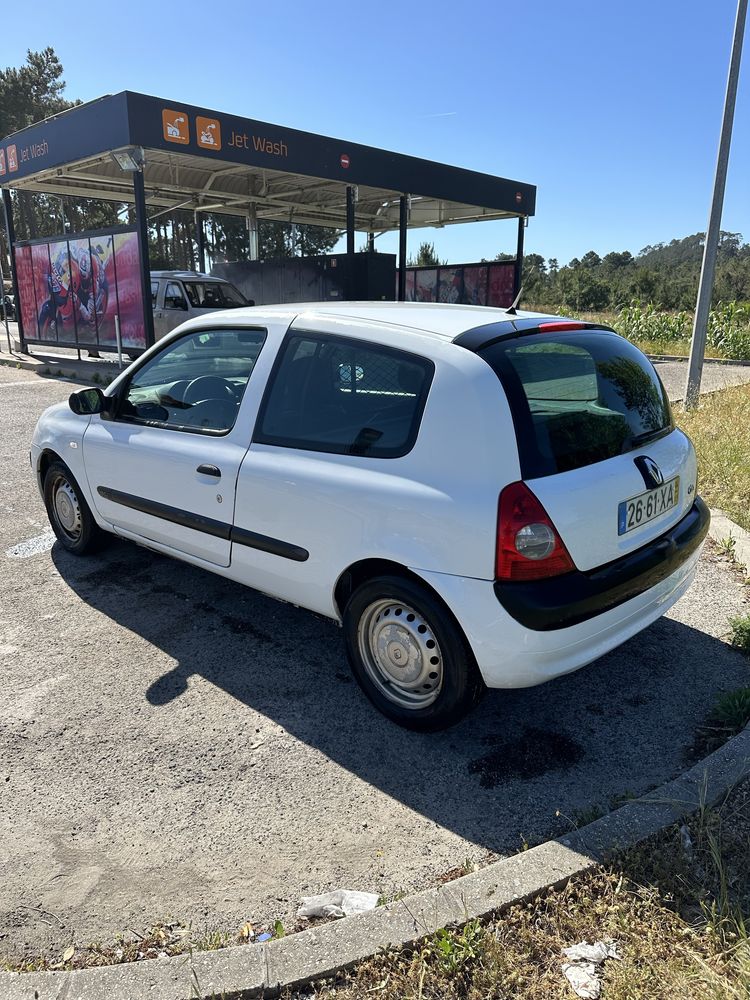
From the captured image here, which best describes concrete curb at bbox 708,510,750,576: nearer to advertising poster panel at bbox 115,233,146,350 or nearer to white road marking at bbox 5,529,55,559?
white road marking at bbox 5,529,55,559

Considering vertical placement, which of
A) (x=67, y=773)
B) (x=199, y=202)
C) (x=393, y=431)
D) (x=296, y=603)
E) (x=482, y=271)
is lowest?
(x=67, y=773)

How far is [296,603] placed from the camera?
3332 mm

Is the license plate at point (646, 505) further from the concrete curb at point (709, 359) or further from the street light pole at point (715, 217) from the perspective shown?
the concrete curb at point (709, 359)

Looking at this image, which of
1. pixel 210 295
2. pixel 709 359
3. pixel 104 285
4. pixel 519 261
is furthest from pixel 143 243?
pixel 709 359

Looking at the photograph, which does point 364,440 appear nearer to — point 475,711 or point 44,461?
point 475,711

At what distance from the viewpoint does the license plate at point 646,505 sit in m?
2.81

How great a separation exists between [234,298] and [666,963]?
1647 centimetres

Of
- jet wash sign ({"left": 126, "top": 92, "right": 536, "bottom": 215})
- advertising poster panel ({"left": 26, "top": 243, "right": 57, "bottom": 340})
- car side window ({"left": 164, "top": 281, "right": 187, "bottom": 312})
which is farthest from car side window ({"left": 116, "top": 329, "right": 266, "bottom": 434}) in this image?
advertising poster panel ({"left": 26, "top": 243, "right": 57, "bottom": 340})

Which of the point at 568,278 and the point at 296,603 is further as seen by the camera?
the point at 568,278

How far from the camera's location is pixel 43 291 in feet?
53.8

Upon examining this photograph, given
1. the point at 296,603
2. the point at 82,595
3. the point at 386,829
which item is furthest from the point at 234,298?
the point at 386,829

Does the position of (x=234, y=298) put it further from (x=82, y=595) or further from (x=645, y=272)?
(x=645, y=272)

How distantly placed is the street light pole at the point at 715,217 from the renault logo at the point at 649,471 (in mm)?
7596

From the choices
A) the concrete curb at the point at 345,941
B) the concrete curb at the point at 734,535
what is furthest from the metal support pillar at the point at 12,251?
the concrete curb at the point at 345,941
